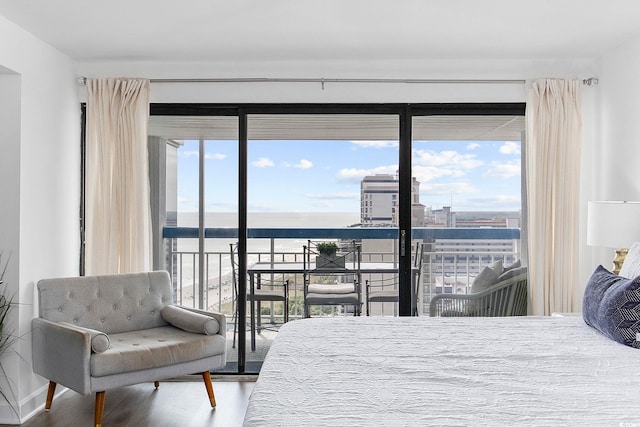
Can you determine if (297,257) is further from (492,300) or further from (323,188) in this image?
(492,300)

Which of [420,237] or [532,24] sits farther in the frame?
[420,237]

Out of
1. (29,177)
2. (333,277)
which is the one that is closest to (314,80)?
(333,277)

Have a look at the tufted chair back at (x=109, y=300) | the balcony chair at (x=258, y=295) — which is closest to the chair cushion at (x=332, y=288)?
the balcony chair at (x=258, y=295)

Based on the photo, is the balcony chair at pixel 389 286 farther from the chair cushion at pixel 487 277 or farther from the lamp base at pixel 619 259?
the lamp base at pixel 619 259

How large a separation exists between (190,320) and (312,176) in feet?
4.86

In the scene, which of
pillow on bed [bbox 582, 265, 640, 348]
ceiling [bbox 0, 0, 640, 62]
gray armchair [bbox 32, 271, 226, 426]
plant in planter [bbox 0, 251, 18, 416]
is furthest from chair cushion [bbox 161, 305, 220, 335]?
pillow on bed [bbox 582, 265, 640, 348]

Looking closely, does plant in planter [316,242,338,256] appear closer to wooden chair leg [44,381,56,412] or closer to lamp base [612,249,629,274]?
lamp base [612,249,629,274]

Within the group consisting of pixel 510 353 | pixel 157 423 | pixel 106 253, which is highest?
pixel 106 253

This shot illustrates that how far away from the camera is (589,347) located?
2510 mm

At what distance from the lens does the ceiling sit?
3.24 metres

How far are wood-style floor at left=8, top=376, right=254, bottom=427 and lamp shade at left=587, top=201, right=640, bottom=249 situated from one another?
2513 mm

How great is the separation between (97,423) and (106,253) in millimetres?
1433

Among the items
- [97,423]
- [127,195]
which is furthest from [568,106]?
[97,423]

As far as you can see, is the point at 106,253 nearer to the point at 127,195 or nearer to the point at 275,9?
the point at 127,195
